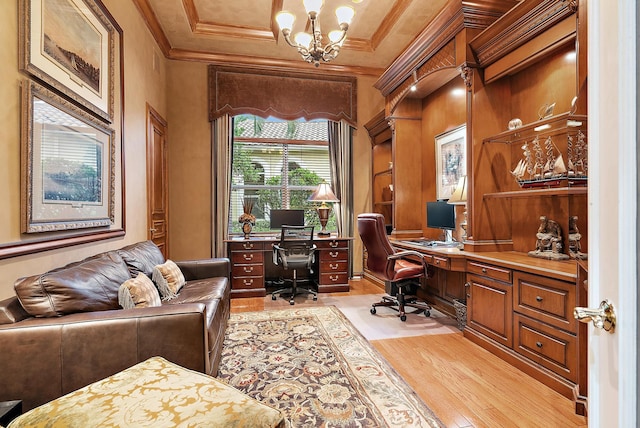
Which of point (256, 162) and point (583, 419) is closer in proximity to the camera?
point (583, 419)

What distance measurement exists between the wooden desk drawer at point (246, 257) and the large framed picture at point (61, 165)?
1.98 metres

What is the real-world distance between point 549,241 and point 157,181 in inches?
169

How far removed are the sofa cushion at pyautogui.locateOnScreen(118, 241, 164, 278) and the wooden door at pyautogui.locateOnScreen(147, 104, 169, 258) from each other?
32.8 inches

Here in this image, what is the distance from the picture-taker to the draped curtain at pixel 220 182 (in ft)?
15.8

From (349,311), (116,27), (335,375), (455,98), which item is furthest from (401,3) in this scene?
(335,375)

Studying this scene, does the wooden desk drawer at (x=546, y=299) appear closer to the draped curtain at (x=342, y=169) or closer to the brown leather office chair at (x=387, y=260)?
the brown leather office chair at (x=387, y=260)

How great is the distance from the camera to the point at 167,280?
2652 millimetres

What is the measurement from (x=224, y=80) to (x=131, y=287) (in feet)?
12.5

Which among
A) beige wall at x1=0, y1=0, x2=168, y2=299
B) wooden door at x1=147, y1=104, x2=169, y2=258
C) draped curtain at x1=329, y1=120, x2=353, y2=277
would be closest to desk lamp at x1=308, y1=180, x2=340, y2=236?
draped curtain at x1=329, y1=120, x2=353, y2=277

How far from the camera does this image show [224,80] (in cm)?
484

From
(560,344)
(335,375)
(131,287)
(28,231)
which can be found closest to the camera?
(28,231)

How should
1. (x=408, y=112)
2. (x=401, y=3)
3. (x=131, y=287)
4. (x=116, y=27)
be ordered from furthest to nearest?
(x=408, y=112) → (x=401, y=3) → (x=116, y=27) → (x=131, y=287)

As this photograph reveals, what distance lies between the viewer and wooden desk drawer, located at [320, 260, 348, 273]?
15.5 feet

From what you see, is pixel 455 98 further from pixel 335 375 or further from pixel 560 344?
pixel 335 375
